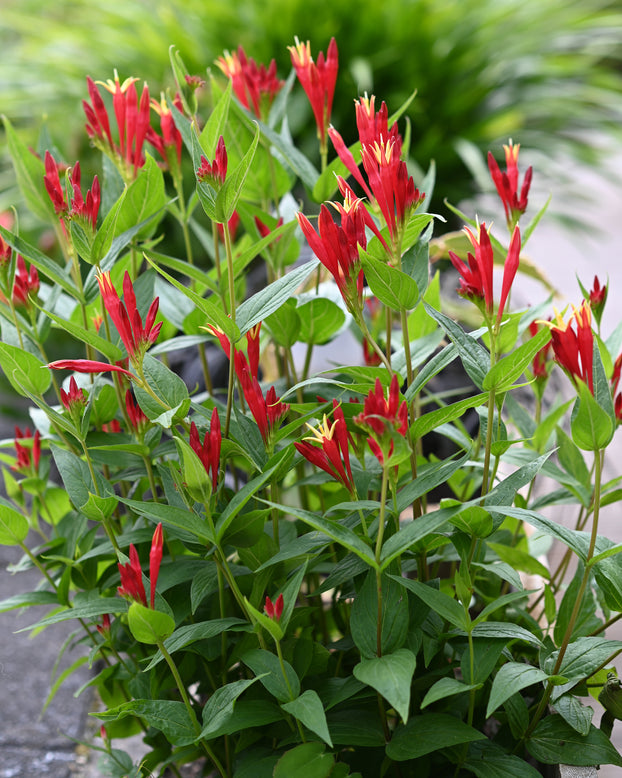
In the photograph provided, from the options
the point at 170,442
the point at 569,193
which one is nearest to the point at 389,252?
the point at 170,442

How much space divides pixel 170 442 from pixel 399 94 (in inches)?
82.4

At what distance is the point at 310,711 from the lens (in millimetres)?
556

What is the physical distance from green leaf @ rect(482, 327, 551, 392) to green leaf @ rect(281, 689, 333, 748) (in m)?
0.25

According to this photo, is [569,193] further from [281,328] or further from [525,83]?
[281,328]

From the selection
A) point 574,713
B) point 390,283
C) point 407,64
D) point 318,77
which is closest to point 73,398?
point 390,283

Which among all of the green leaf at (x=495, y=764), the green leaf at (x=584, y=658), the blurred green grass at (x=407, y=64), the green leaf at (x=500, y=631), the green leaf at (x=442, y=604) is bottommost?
the green leaf at (x=495, y=764)

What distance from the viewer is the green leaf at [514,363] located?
1.83 feet

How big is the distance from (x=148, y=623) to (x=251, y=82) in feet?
1.78

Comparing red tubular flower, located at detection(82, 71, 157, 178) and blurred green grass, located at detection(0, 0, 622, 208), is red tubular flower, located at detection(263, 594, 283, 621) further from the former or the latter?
blurred green grass, located at detection(0, 0, 622, 208)

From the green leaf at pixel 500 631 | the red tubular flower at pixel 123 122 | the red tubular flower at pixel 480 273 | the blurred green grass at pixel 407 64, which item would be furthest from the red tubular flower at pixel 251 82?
the blurred green grass at pixel 407 64

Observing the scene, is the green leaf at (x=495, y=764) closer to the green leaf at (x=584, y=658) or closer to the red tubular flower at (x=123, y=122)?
the green leaf at (x=584, y=658)

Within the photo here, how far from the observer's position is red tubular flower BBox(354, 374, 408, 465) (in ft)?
1.70

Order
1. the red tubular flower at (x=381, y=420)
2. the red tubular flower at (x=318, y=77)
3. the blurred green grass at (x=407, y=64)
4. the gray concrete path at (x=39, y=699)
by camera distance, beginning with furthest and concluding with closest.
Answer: the blurred green grass at (x=407, y=64), the gray concrete path at (x=39, y=699), the red tubular flower at (x=318, y=77), the red tubular flower at (x=381, y=420)

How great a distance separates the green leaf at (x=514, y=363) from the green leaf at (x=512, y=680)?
206 mm
